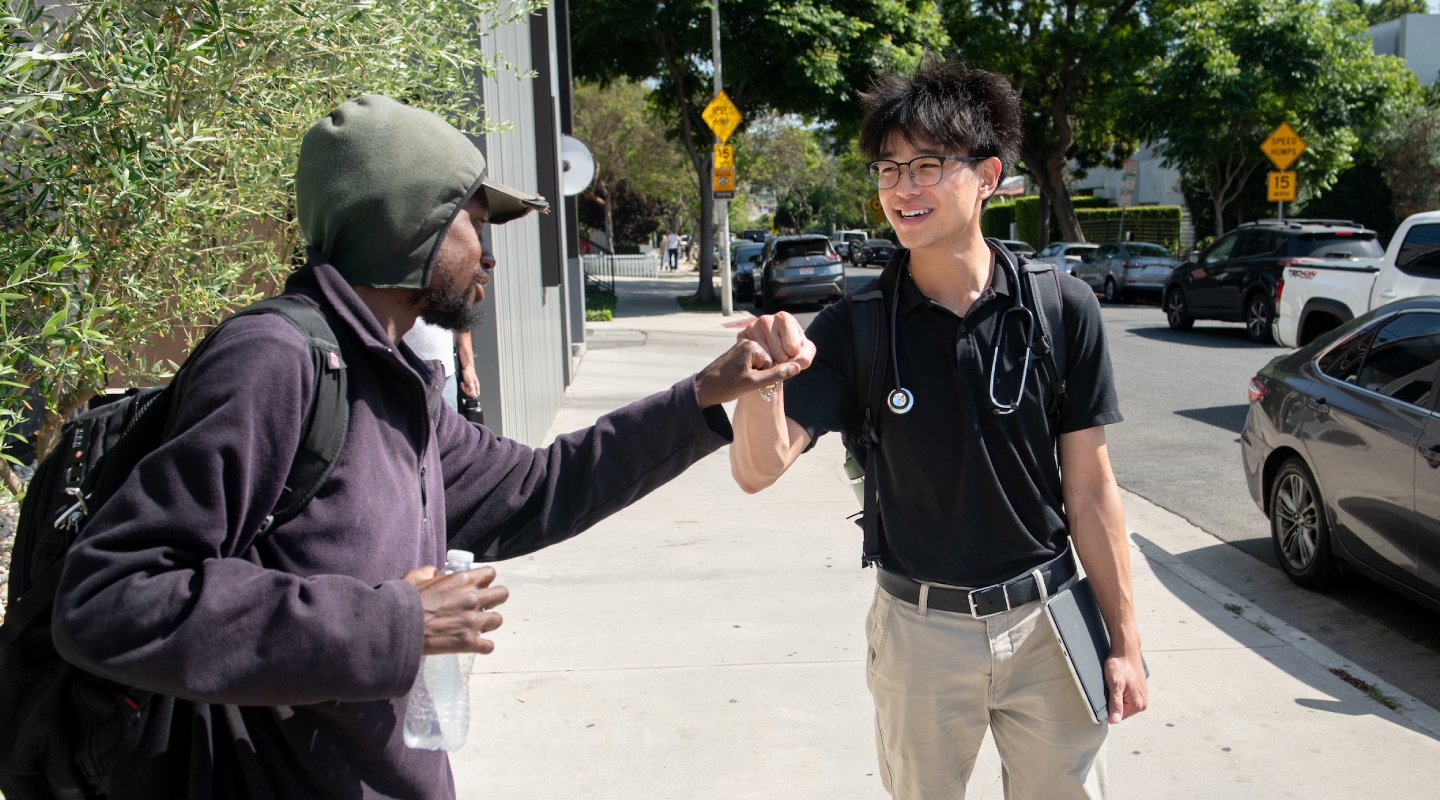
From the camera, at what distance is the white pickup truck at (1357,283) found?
9586 millimetres

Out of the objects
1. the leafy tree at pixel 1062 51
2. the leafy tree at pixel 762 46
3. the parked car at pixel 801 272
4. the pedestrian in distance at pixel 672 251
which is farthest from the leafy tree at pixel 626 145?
the parked car at pixel 801 272

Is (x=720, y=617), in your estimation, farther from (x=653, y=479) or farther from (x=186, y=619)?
(x=186, y=619)

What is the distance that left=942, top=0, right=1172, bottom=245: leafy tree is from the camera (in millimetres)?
29312

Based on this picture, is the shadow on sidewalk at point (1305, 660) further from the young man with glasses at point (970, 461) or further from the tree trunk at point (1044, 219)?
the tree trunk at point (1044, 219)

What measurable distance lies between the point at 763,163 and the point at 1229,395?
108 feet

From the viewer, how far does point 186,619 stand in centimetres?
137

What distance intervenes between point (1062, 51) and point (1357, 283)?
68.3ft

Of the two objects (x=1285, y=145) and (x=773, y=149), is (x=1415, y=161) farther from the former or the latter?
(x=773, y=149)

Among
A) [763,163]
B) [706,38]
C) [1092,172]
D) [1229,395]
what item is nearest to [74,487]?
[1229,395]

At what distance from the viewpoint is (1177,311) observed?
1780cm

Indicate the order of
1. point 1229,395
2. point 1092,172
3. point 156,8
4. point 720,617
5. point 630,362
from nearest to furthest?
point 156,8 < point 720,617 < point 1229,395 < point 630,362 < point 1092,172

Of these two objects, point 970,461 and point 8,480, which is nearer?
point 970,461

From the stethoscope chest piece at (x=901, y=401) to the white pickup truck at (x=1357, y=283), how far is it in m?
9.01

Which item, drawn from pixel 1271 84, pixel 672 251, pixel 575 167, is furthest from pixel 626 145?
pixel 575 167
